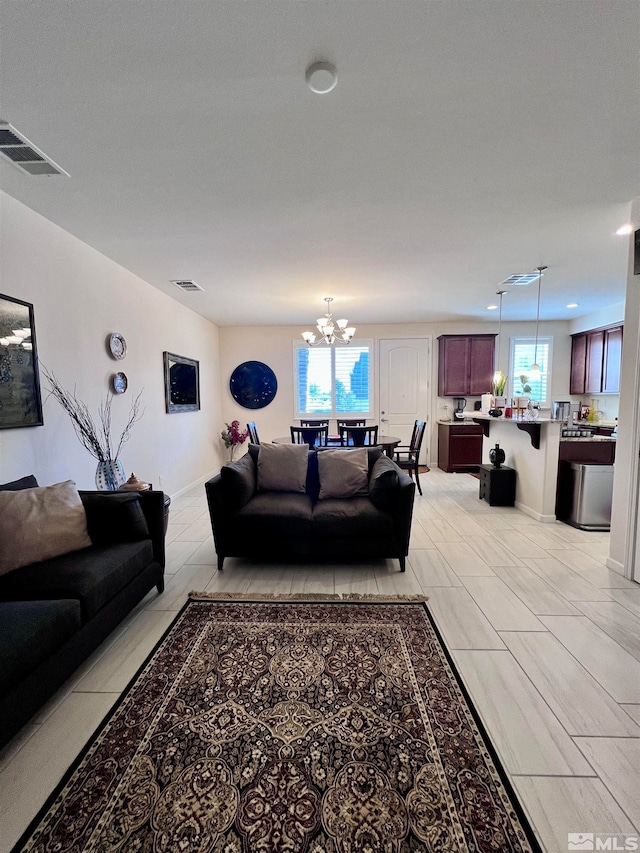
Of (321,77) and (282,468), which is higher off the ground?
(321,77)

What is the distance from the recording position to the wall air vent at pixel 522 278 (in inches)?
153

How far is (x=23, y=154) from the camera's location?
6.30ft

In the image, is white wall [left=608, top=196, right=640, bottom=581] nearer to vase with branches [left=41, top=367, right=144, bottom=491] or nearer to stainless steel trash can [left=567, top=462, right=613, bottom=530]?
stainless steel trash can [left=567, top=462, right=613, bottom=530]

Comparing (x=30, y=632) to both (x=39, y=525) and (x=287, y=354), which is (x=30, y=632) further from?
(x=287, y=354)

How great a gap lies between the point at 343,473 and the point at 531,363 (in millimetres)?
5153

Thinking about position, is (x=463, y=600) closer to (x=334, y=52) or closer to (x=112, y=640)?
(x=112, y=640)

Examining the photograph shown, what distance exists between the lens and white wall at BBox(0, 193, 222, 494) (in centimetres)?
242

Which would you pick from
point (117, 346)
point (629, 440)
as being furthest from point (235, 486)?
point (629, 440)

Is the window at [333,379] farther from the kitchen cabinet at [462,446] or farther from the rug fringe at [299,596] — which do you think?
the rug fringe at [299,596]

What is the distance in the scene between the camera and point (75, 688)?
1639mm

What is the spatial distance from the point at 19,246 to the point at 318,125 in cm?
218

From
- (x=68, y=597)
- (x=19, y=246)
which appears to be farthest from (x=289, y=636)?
(x=19, y=246)

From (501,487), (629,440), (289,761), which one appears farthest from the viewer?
(501,487)

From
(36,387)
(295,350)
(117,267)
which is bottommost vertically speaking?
(36,387)
